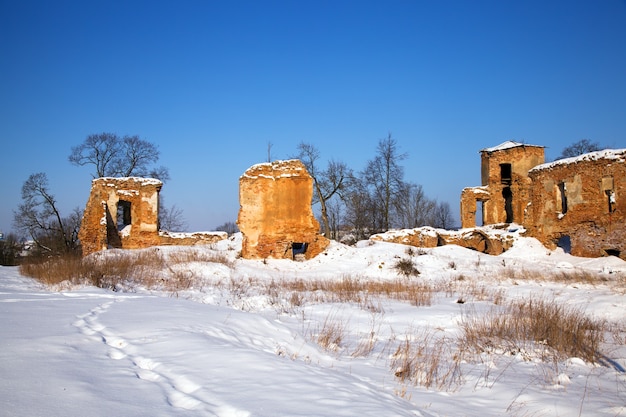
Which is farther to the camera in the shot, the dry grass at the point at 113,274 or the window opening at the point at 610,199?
the window opening at the point at 610,199

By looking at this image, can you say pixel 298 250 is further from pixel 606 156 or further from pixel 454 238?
pixel 606 156

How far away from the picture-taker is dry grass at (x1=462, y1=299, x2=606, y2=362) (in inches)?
193

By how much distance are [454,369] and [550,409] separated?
3.21ft

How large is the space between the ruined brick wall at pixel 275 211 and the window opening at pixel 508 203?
1994cm

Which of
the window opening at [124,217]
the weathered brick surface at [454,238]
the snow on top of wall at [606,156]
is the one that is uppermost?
the snow on top of wall at [606,156]

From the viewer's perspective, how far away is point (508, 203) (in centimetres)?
3316

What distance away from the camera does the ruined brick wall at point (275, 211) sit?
18.8 m

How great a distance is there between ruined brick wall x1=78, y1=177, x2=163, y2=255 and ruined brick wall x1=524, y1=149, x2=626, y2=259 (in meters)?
20.7

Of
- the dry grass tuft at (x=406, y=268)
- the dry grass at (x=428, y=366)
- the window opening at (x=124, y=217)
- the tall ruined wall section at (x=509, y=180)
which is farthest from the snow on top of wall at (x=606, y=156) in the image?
the window opening at (x=124, y=217)

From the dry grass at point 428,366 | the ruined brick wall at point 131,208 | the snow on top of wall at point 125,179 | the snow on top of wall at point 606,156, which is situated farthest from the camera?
the snow on top of wall at point 125,179

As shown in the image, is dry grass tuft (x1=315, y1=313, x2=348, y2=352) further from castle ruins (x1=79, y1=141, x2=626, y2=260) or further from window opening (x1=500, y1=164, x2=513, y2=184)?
window opening (x1=500, y1=164, x2=513, y2=184)

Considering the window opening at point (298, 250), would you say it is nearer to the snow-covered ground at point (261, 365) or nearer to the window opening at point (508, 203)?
the snow-covered ground at point (261, 365)

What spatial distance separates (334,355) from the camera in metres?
4.49

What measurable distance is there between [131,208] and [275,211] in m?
8.86
